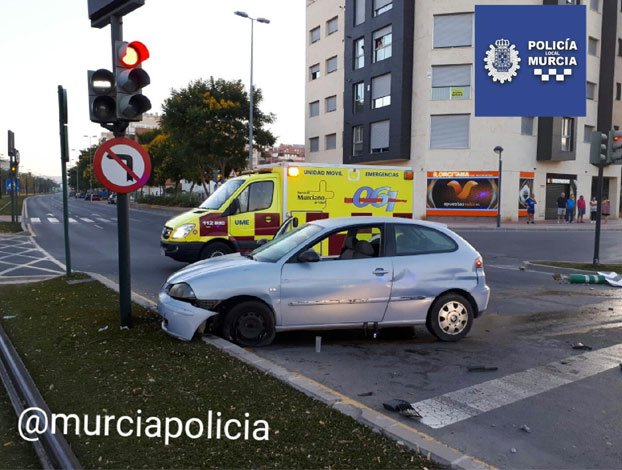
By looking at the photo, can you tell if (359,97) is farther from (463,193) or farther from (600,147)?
(600,147)

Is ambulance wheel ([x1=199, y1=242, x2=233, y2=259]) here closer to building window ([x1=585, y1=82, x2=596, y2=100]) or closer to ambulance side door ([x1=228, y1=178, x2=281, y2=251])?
ambulance side door ([x1=228, y1=178, x2=281, y2=251])

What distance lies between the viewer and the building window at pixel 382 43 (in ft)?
118

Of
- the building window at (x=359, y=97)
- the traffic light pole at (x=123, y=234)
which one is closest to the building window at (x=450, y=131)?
the building window at (x=359, y=97)

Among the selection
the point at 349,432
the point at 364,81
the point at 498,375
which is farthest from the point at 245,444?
the point at 364,81

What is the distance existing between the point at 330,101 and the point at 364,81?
5642mm

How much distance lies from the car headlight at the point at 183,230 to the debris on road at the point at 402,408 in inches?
296

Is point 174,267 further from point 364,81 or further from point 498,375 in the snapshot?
point 364,81

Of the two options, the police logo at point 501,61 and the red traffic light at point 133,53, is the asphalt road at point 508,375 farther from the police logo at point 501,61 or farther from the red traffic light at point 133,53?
the police logo at point 501,61

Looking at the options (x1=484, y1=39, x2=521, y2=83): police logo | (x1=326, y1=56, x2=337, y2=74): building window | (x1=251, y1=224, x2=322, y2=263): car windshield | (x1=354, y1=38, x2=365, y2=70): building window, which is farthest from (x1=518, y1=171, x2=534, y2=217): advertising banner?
(x1=251, y1=224, x2=322, y2=263): car windshield

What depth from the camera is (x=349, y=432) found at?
3607mm

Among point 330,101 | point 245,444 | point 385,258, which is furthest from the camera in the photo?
point 330,101

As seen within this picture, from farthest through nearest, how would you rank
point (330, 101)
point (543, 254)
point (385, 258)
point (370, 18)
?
point (330, 101)
point (370, 18)
point (543, 254)
point (385, 258)

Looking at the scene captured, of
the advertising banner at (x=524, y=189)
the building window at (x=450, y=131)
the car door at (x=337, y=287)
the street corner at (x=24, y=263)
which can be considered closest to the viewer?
the car door at (x=337, y=287)

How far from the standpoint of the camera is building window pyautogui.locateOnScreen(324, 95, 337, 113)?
42.6 metres
